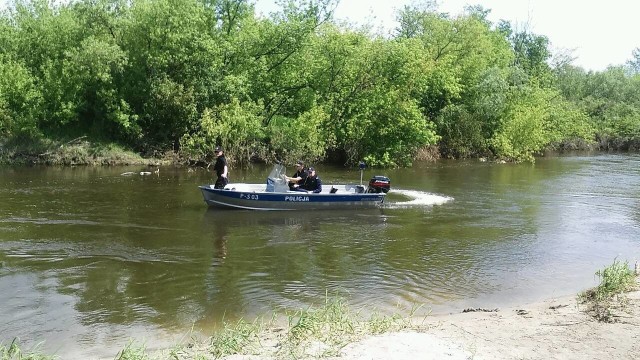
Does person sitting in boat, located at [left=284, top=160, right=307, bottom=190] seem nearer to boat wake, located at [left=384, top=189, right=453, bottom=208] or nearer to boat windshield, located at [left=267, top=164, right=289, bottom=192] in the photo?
boat windshield, located at [left=267, top=164, right=289, bottom=192]

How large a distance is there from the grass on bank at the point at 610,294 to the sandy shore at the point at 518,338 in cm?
12

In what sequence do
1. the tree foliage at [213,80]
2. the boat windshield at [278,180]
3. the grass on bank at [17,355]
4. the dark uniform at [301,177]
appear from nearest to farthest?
the grass on bank at [17,355]
the boat windshield at [278,180]
the dark uniform at [301,177]
the tree foliage at [213,80]

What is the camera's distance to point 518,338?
7.29m

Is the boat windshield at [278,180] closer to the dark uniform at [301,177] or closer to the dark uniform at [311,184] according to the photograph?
Answer: the dark uniform at [301,177]

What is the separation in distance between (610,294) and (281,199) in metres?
11.1

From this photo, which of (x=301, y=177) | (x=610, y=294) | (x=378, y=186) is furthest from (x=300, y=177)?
(x=610, y=294)

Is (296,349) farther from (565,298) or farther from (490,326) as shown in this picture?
(565,298)

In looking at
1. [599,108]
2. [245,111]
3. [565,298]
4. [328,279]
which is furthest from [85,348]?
[599,108]

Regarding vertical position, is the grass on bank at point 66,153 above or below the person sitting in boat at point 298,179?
above

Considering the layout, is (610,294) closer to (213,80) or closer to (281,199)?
(281,199)

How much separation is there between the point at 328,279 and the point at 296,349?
4985 millimetres

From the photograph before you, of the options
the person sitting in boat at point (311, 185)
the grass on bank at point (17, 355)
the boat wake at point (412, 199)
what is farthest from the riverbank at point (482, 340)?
the boat wake at point (412, 199)

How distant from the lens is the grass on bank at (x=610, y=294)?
8259 millimetres

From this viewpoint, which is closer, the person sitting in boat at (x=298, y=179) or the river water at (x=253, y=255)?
the river water at (x=253, y=255)
